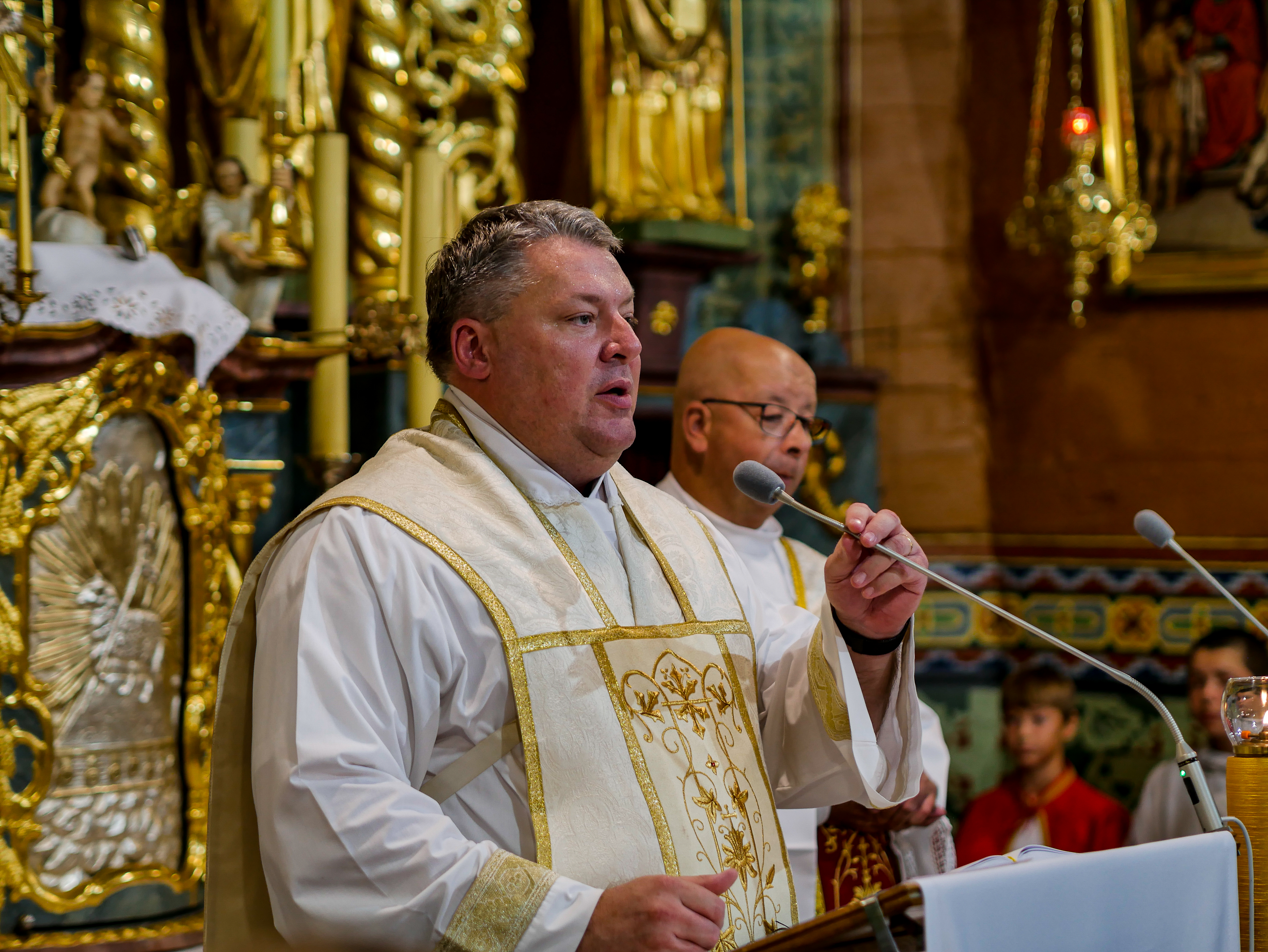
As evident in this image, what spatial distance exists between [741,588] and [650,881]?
0.85m

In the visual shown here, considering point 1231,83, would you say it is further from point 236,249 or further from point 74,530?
point 74,530

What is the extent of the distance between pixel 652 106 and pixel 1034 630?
3.56m

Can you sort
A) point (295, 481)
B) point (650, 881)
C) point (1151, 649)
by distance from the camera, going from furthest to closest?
point (1151, 649) → point (295, 481) → point (650, 881)

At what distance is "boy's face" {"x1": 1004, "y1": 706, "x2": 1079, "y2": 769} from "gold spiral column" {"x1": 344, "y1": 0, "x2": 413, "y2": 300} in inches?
108

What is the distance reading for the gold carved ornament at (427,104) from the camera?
4648 millimetres

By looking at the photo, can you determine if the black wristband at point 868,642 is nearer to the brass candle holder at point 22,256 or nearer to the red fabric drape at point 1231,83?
the brass candle holder at point 22,256

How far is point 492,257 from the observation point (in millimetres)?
2375

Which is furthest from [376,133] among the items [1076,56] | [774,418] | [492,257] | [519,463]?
[1076,56]

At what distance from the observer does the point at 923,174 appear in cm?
577

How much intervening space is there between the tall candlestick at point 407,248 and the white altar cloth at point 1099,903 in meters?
1.95

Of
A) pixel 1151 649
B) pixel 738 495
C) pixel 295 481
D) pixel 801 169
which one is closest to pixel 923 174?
pixel 801 169

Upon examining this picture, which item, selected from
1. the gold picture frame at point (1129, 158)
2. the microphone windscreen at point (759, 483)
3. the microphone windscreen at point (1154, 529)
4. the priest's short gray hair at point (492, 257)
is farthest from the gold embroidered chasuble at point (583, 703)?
the gold picture frame at point (1129, 158)

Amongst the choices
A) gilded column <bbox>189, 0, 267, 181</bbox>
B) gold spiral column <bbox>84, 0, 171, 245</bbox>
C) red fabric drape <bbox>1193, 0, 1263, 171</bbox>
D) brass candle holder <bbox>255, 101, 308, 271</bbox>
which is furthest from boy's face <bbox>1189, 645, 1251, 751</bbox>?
gold spiral column <bbox>84, 0, 171, 245</bbox>

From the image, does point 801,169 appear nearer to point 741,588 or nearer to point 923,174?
point 923,174
